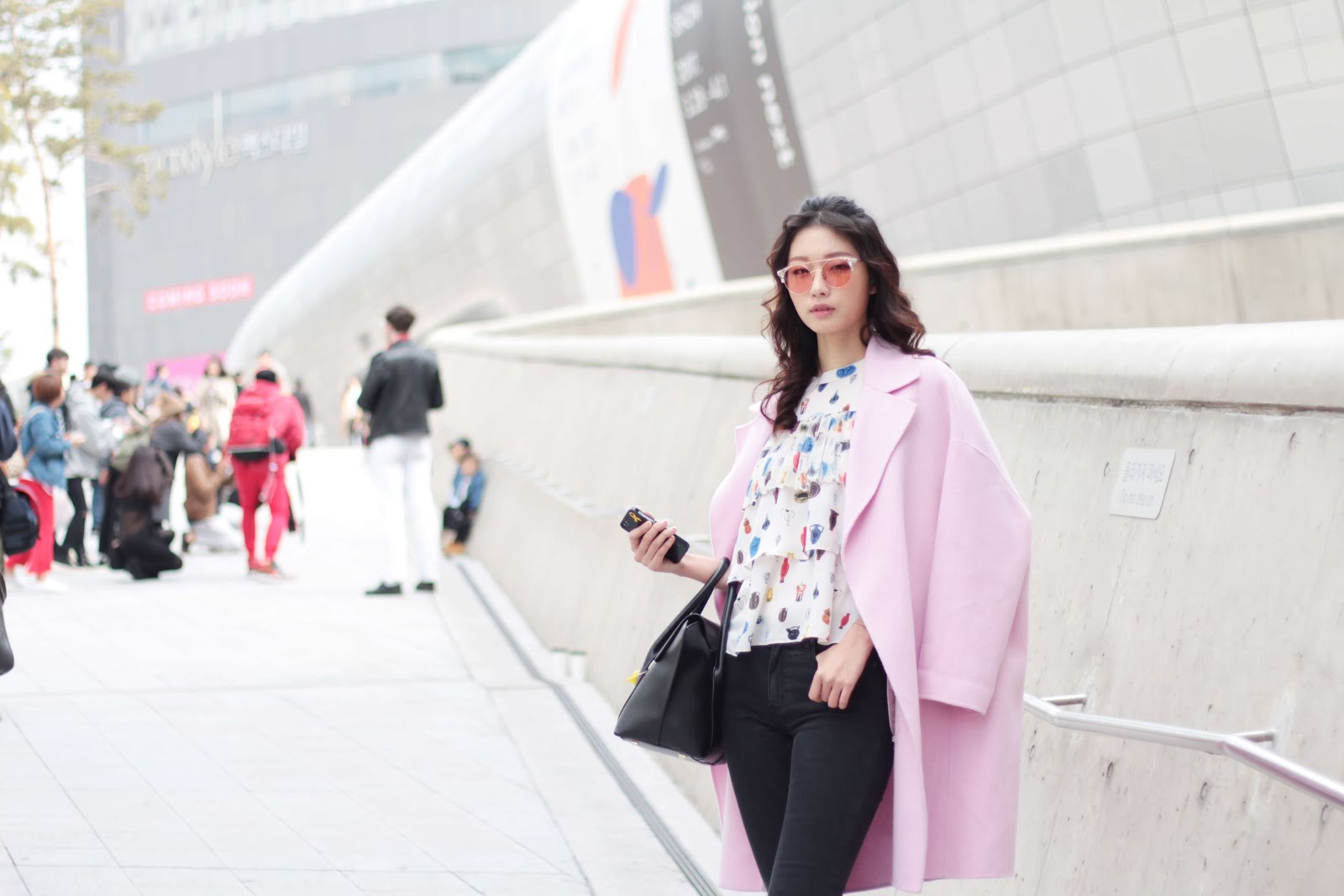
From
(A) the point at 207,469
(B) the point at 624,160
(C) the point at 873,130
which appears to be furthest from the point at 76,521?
(B) the point at 624,160

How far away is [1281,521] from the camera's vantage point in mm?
2799

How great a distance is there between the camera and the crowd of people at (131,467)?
A: 11180 mm

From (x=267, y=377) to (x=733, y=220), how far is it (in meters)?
6.43

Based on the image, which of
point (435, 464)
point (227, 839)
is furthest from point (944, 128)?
point (227, 839)

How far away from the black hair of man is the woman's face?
7919mm

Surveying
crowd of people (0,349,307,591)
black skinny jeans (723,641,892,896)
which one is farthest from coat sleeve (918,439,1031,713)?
crowd of people (0,349,307,591)

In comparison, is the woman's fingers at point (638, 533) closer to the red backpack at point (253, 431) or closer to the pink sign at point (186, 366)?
the red backpack at point (253, 431)

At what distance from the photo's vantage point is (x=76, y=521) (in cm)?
1302

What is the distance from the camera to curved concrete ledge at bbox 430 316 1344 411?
2816 millimetres

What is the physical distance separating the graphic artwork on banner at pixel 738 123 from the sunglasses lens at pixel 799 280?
12723mm

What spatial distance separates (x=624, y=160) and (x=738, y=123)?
316 centimetres

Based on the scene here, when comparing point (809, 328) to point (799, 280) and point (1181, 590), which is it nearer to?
point (799, 280)

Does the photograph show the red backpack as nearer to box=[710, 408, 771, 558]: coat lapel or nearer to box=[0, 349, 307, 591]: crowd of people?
box=[0, 349, 307, 591]: crowd of people

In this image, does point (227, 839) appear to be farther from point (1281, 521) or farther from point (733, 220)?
point (733, 220)
